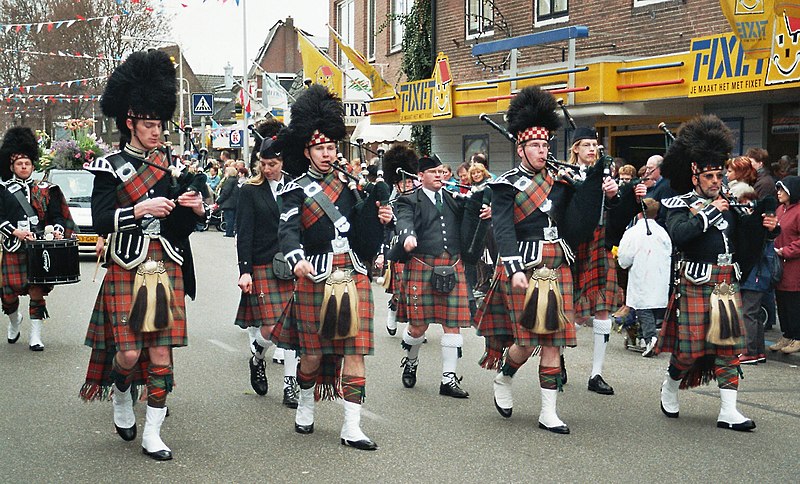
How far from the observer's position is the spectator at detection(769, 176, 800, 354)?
947cm

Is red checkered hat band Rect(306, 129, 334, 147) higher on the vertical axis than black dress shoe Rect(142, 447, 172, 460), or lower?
higher

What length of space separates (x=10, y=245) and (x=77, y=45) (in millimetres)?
36825

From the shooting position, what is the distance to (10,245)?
32.9 ft

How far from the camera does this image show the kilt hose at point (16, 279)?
9992 millimetres

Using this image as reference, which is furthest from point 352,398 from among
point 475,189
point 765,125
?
point 765,125

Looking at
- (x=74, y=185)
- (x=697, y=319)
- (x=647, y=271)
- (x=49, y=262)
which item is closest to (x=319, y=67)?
(x=74, y=185)

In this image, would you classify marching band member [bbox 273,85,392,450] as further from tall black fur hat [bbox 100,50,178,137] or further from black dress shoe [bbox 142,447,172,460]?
black dress shoe [bbox 142,447,172,460]

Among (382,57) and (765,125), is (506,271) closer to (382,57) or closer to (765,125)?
(765,125)

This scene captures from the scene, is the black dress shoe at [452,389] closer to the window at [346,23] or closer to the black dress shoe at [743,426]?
the black dress shoe at [743,426]

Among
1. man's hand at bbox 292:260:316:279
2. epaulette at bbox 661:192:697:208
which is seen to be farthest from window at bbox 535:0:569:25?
man's hand at bbox 292:260:316:279

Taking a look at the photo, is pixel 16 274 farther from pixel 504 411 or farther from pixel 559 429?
pixel 559 429

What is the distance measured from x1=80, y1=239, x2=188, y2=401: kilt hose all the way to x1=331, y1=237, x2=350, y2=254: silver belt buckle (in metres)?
0.96

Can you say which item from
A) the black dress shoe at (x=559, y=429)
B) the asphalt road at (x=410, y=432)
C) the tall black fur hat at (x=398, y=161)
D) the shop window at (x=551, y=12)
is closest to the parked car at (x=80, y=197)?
the shop window at (x=551, y=12)

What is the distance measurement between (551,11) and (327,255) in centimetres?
1301
